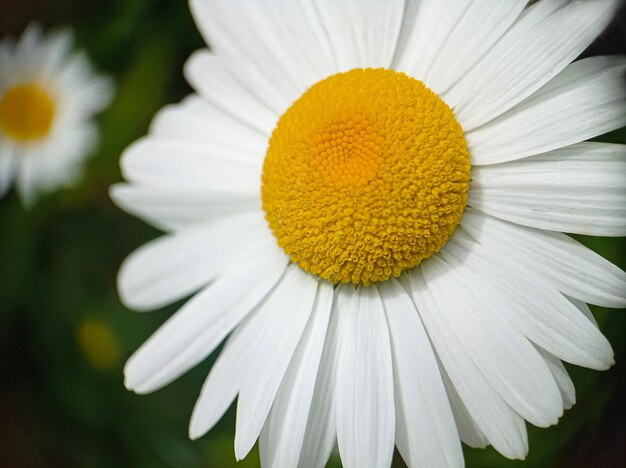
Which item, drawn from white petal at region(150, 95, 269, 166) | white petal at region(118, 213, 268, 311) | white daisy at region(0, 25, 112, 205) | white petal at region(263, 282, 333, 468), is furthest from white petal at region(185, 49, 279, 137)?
white daisy at region(0, 25, 112, 205)

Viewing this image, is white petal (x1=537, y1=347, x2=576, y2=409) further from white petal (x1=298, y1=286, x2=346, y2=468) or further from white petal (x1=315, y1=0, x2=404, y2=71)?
white petal (x1=315, y1=0, x2=404, y2=71)

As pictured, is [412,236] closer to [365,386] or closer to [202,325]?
[365,386]

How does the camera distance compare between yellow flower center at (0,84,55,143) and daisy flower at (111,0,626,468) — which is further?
yellow flower center at (0,84,55,143)

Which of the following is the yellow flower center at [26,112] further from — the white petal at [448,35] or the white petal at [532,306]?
the white petal at [532,306]

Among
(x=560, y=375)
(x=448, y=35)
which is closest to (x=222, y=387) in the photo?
(x=560, y=375)

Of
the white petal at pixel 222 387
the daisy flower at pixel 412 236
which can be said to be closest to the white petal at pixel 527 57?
the daisy flower at pixel 412 236

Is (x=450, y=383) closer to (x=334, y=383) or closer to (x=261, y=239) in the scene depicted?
(x=334, y=383)
